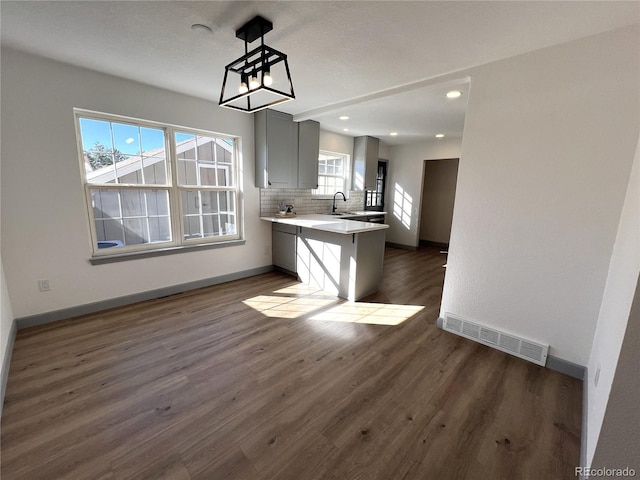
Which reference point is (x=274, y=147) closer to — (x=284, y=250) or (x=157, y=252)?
(x=284, y=250)

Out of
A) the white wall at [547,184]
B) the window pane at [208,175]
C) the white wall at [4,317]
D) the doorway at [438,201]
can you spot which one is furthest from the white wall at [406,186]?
the white wall at [4,317]

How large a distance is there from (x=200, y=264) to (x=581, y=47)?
4279 millimetres

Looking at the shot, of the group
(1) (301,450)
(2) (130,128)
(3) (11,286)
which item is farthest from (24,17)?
(1) (301,450)

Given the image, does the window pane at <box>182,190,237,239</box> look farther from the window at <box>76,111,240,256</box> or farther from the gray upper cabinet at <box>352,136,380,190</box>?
the gray upper cabinet at <box>352,136,380,190</box>

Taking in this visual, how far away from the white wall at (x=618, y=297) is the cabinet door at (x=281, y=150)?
359cm

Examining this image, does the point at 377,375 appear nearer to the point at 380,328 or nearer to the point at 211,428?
the point at 380,328

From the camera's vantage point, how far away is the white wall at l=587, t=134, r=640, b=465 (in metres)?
1.13

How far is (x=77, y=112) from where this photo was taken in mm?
2676

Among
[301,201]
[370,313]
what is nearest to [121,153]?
[301,201]

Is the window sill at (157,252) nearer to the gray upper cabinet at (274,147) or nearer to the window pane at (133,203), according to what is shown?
the window pane at (133,203)

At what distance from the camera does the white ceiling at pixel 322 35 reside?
1.63 metres

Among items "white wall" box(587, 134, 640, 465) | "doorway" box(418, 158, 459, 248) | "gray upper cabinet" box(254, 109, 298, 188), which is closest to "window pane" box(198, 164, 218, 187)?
"gray upper cabinet" box(254, 109, 298, 188)

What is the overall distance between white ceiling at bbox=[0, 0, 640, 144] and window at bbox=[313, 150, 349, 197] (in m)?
2.49

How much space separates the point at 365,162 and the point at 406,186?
1.37 metres
